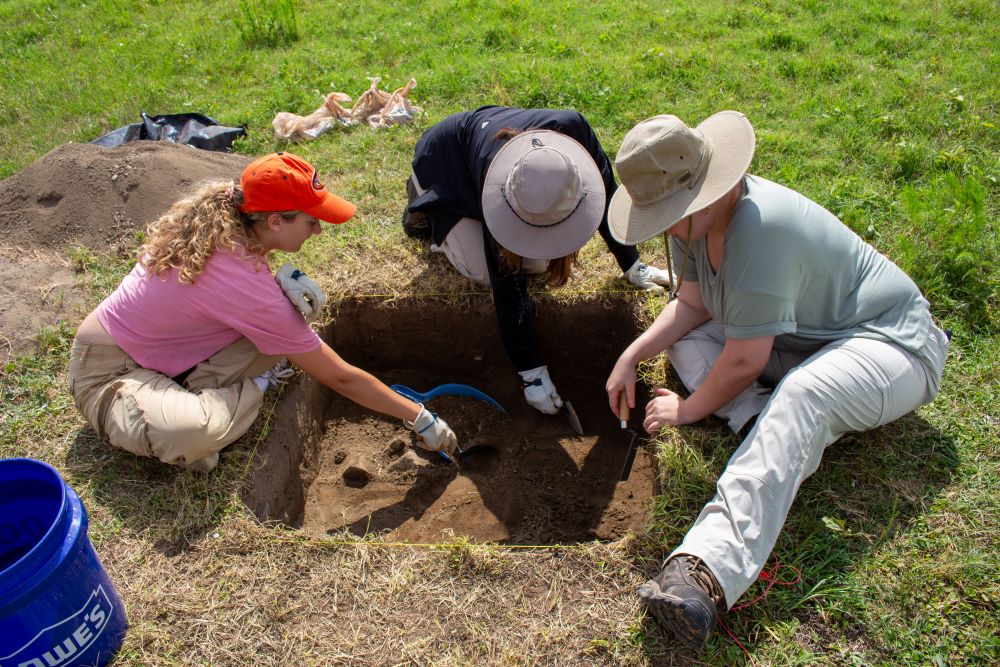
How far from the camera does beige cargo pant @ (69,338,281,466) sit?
8.68 ft

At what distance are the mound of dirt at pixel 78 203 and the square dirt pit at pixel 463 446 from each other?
1617mm

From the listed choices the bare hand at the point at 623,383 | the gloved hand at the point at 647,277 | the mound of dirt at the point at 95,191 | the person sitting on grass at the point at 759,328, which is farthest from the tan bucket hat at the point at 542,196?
the mound of dirt at the point at 95,191

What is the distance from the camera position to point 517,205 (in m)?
2.57

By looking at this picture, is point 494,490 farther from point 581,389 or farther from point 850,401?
point 850,401

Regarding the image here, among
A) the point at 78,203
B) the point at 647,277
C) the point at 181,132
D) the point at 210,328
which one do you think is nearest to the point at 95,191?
the point at 78,203

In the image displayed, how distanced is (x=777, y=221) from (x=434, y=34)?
5.21 meters

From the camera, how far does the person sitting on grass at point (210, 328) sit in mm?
2553

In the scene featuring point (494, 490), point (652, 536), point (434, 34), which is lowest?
point (494, 490)

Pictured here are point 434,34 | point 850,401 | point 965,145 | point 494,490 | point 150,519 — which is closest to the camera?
point 850,401

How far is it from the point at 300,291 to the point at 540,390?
125 cm

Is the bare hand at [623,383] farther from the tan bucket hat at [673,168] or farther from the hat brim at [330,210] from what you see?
the hat brim at [330,210]

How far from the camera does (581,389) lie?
3.70 m

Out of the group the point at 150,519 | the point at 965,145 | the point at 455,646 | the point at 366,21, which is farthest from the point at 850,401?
the point at 366,21

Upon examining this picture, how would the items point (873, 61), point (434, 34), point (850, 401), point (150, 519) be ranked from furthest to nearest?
1. point (434, 34)
2. point (873, 61)
3. point (150, 519)
4. point (850, 401)
